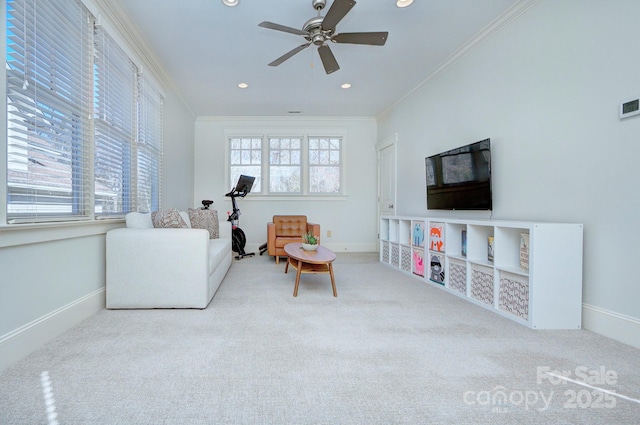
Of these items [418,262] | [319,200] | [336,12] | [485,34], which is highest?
[485,34]

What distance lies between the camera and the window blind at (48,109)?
5.19 feet

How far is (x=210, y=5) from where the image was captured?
252 centimetres

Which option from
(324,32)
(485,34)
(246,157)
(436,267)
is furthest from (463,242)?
(246,157)

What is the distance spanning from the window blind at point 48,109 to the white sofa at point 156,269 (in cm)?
41

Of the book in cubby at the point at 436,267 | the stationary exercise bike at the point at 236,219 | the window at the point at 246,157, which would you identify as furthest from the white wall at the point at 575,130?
the window at the point at 246,157

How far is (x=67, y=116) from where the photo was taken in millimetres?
2008

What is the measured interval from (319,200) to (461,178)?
3176mm

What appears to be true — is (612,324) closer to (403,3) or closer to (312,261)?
(312,261)

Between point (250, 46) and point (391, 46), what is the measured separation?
1.63m

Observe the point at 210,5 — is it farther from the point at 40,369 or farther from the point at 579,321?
the point at 579,321

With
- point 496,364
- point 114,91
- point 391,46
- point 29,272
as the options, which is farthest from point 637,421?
point 114,91

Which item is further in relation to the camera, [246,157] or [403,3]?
[246,157]

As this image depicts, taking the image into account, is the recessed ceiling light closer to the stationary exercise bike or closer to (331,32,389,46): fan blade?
(331,32,389,46): fan blade

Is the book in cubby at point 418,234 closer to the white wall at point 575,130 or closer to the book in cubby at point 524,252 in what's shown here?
the white wall at point 575,130
